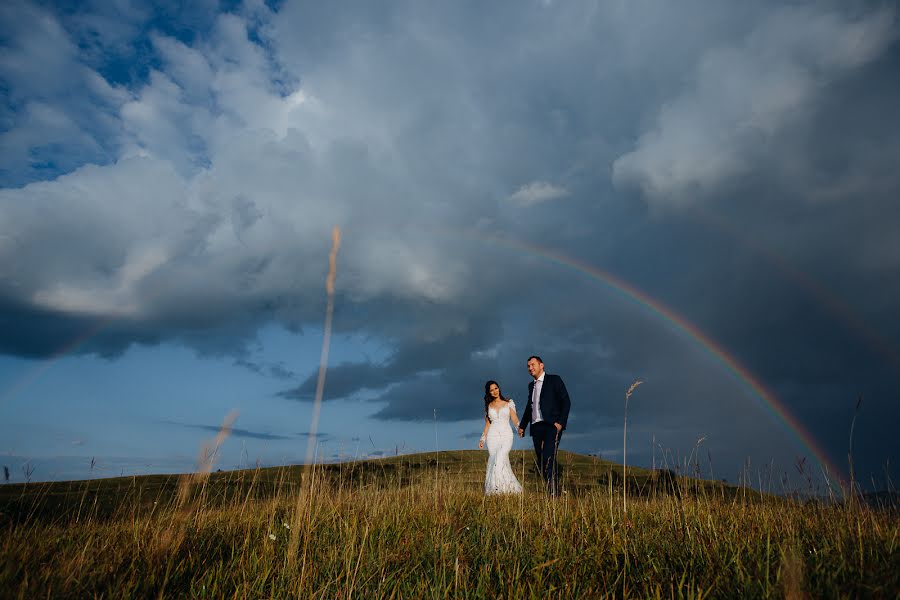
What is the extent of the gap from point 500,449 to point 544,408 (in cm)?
173

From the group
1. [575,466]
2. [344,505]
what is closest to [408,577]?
[344,505]

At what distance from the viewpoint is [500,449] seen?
10.8 metres

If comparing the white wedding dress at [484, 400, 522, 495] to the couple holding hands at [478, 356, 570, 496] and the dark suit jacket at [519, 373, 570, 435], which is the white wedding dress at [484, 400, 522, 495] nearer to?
the couple holding hands at [478, 356, 570, 496]

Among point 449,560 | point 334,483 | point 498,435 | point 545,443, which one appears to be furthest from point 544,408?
point 449,560

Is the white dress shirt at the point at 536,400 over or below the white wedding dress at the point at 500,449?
over

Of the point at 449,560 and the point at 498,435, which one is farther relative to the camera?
the point at 498,435

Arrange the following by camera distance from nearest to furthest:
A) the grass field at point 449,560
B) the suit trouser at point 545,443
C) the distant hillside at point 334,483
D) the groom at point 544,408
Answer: the grass field at point 449,560, the distant hillside at point 334,483, the suit trouser at point 545,443, the groom at point 544,408

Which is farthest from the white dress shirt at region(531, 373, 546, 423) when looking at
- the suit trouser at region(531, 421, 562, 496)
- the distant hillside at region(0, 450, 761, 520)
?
the distant hillside at region(0, 450, 761, 520)

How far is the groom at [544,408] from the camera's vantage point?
9.48 meters

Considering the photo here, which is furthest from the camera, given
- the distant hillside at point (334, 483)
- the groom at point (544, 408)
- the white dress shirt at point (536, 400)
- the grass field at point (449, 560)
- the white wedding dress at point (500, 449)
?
the white wedding dress at point (500, 449)

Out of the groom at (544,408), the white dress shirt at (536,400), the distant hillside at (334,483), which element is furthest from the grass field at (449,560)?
the white dress shirt at (536,400)

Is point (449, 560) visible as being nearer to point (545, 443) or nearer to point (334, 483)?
point (545, 443)

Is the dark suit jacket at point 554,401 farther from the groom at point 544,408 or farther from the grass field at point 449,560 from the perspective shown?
the grass field at point 449,560

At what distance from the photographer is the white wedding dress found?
34.1 ft
